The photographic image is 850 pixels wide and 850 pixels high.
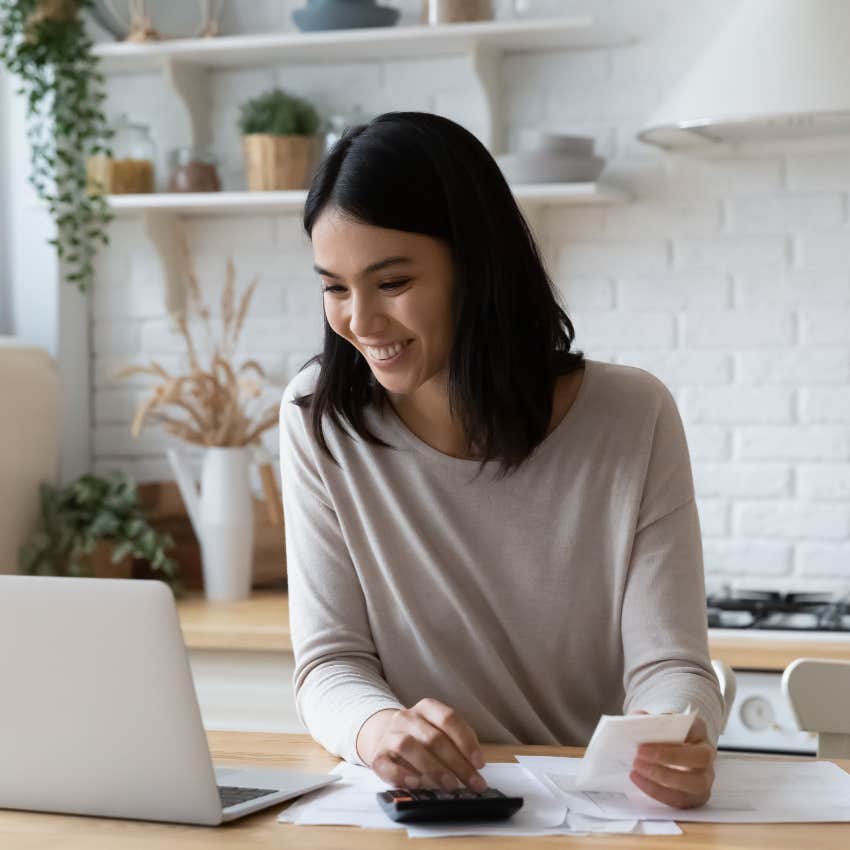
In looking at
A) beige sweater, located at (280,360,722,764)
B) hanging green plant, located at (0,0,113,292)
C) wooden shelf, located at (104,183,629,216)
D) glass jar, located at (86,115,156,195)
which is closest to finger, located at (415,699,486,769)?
beige sweater, located at (280,360,722,764)

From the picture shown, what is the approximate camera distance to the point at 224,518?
301cm

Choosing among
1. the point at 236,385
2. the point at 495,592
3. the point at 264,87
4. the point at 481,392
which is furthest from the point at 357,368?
the point at 264,87

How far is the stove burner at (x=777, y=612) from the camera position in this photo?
2582 mm

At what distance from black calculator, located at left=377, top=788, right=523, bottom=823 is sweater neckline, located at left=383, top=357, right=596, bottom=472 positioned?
21.6 inches

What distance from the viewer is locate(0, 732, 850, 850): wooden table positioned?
1132 mm

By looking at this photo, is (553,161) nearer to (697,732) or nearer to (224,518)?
(224,518)

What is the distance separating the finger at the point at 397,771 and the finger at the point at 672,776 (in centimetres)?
19

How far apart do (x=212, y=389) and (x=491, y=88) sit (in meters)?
0.88

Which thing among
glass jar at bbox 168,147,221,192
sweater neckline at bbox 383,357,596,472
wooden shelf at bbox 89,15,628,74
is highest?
wooden shelf at bbox 89,15,628,74

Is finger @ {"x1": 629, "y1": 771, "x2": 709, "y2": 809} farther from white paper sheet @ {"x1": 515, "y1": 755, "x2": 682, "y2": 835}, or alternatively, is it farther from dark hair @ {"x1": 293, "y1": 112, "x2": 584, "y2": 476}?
dark hair @ {"x1": 293, "y1": 112, "x2": 584, "y2": 476}

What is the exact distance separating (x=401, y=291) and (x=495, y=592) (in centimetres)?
37

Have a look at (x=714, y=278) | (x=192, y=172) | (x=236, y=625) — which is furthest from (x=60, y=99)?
(x=714, y=278)

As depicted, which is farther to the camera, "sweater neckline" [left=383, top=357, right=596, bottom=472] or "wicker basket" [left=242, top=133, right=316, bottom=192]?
"wicker basket" [left=242, top=133, right=316, bottom=192]

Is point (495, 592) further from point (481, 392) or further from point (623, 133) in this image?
point (623, 133)
